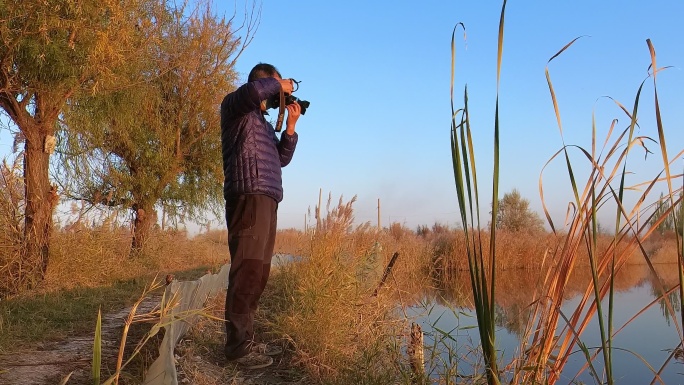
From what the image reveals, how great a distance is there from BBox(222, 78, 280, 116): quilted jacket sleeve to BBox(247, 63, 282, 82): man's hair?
241 mm

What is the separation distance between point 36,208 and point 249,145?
450 centimetres

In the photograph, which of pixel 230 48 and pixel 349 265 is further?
pixel 230 48

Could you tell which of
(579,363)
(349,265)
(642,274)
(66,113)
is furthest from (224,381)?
(642,274)

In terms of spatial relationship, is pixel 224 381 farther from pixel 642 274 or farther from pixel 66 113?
pixel 642 274

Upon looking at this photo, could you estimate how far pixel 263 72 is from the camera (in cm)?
346

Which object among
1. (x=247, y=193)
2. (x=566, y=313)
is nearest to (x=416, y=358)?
(x=247, y=193)

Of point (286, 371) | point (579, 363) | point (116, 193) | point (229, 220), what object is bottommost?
point (579, 363)

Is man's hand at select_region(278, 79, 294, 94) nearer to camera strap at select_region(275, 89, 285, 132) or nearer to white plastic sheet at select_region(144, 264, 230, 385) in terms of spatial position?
camera strap at select_region(275, 89, 285, 132)

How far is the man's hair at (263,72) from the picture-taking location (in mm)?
3449

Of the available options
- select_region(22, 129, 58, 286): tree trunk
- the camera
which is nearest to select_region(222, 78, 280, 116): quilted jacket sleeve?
the camera

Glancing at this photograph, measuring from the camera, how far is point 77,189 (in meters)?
11.7

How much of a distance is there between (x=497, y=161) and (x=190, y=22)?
12229 millimetres

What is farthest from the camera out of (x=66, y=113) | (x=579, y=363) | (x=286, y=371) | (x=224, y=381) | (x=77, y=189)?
(x=77, y=189)

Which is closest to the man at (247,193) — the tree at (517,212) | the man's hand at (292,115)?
the man's hand at (292,115)
